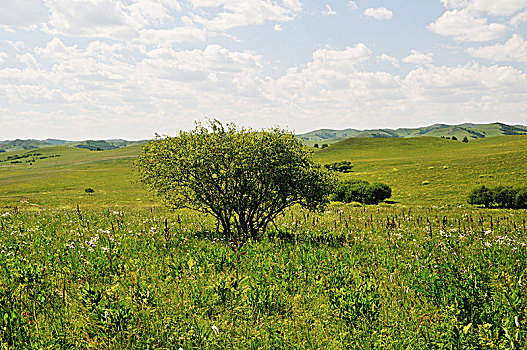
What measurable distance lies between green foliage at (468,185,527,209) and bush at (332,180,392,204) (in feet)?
26.6

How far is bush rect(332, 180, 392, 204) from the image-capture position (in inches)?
1388

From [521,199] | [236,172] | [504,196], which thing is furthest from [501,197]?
[236,172]

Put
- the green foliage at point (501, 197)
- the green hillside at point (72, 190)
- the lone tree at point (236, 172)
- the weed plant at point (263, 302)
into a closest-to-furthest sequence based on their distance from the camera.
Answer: the weed plant at point (263, 302), the lone tree at point (236, 172), the green foliage at point (501, 197), the green hillside at point (72, 190)

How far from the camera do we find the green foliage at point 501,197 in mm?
28359

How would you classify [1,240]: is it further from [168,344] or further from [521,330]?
[521,330]

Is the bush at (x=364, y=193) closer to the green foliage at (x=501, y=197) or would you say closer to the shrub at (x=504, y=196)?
the green foliage at (x=501, y=197)

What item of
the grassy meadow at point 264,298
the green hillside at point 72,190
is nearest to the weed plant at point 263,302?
the grassy meadow at point 264,298

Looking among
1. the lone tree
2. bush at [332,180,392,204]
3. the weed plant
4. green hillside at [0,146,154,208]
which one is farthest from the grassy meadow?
bush at [332,180,392,204]

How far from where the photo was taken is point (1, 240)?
31.1 feet

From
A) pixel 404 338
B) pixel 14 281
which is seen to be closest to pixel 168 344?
pixel 404 338

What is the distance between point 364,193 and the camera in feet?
117

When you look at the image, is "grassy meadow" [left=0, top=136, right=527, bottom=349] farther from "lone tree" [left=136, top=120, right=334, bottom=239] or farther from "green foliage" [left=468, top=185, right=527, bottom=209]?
"green foliage" [left=468, top=185, right=527, bottom=209]

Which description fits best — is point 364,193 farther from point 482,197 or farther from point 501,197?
point 501,197

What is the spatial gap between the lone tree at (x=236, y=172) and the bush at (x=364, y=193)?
78.8 feet
